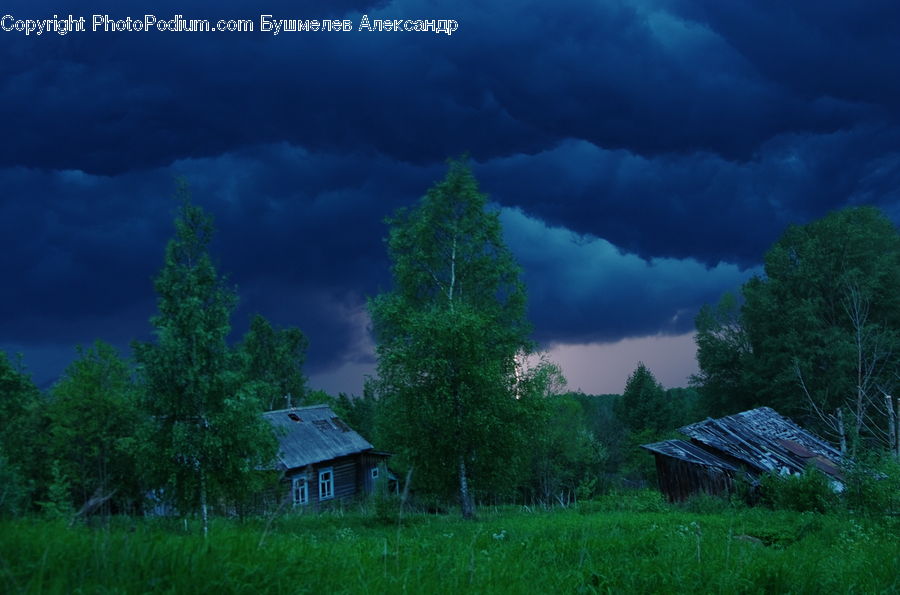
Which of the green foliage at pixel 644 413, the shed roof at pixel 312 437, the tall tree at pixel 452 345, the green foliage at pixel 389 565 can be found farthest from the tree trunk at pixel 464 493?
the green foliage at pixel 644 413

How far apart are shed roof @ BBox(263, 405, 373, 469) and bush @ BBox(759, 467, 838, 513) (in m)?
25.4

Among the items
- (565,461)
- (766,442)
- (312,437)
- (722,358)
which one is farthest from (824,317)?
(312,437)

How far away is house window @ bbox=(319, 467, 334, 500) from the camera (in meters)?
39.4

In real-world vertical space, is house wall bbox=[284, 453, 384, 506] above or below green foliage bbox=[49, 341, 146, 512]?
below

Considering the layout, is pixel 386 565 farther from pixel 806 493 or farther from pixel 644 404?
pixel 644 404

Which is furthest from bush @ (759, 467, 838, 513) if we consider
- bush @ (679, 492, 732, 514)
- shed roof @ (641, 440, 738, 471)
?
shed roof @ (641, 440, 738, 471)

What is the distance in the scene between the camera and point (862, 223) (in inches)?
1654

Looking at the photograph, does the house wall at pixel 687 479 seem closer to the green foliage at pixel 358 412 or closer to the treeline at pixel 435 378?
the treeline at pixel 435 378

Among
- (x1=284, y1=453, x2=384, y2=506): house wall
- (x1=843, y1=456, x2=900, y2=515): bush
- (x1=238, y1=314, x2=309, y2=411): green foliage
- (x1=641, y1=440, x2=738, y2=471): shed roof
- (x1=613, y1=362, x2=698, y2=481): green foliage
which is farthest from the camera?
(x1=613, y1=362, x2=698, y2=481): green foliage

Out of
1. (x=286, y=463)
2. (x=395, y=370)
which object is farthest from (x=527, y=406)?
(x=286, y=463)

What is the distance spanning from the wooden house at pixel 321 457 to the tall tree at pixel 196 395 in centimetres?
1516

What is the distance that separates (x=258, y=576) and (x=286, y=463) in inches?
1289

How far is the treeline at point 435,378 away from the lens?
63.3ft

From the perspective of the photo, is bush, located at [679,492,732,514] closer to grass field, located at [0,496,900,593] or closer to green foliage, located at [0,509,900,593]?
grass field, located at [0,496,900,593]
